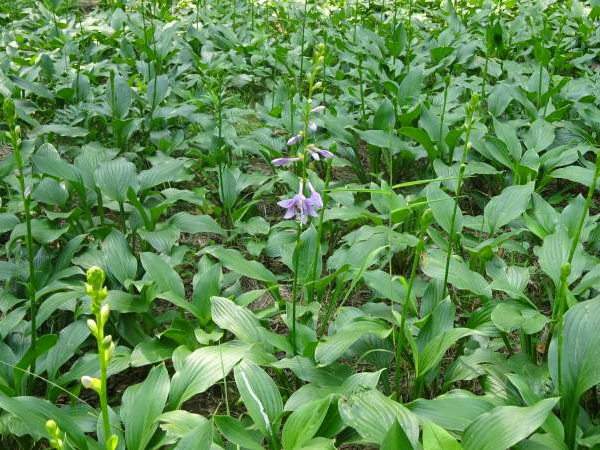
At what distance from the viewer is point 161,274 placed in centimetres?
281

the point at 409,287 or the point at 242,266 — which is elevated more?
the point at 409,287

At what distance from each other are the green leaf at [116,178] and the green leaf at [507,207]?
1800 millimetres

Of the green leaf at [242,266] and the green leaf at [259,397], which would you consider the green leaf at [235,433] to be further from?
the green leaf at [242,266]

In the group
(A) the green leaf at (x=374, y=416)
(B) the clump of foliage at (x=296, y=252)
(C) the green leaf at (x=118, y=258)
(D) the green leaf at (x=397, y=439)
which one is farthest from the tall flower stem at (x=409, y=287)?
(C) the green leaf at (x=118, y=258)

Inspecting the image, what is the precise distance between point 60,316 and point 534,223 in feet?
7.39

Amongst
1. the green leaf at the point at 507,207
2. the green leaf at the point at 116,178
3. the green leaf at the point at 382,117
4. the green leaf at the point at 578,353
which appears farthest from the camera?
the green leaf at the point at 382,117

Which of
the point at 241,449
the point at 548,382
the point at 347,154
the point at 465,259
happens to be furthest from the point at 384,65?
the point at 241,449

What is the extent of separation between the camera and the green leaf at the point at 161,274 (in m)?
2.78

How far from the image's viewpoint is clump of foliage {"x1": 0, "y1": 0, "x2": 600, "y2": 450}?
80.7 inches

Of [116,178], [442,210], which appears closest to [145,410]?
[116,178]

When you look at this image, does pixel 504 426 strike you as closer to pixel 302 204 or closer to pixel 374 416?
pixel 374 416

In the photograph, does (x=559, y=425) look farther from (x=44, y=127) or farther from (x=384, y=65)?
(x=384, y=65)

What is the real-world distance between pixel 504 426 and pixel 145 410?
3.51ft

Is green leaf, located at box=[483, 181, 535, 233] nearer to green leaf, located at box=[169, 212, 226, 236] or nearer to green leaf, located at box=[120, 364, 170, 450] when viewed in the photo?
green leaf, located at box=[169, 212, 226, 236]
